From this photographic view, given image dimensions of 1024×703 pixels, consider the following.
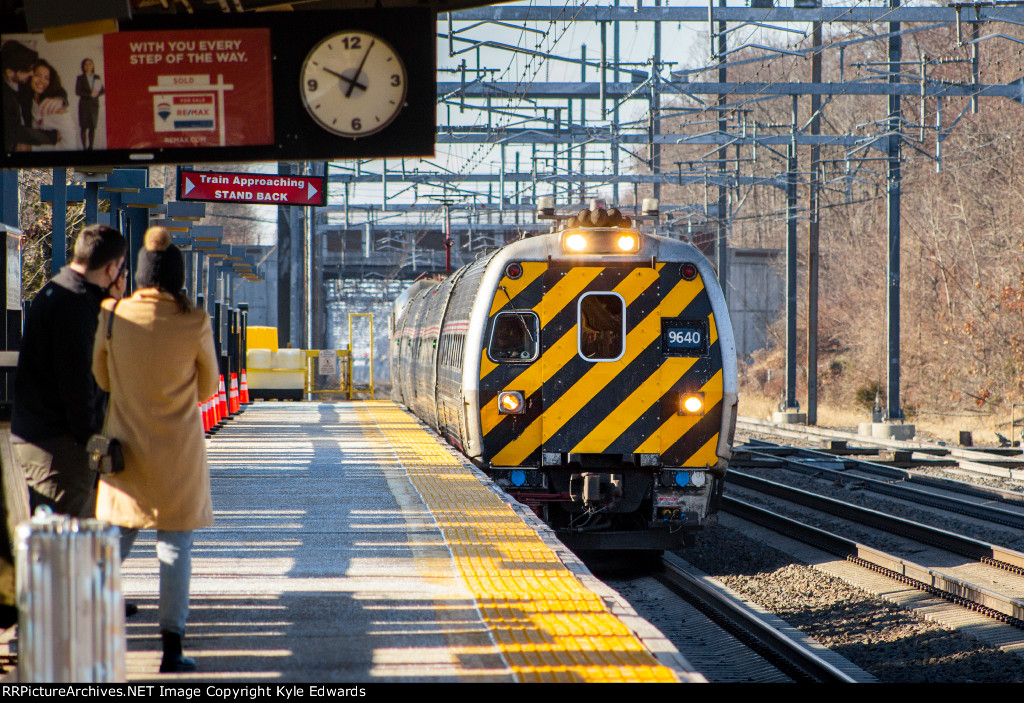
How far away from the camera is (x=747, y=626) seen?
8.76 m

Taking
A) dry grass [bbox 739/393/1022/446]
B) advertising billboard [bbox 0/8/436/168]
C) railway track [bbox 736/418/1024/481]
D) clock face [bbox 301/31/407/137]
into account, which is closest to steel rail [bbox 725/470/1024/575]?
railway track [bbox 736/418/1024/481]

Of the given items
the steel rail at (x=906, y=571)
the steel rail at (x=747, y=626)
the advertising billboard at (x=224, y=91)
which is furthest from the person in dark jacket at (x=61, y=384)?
the steel rail at (x=906, y=571)

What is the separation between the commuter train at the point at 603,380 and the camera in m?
9.95

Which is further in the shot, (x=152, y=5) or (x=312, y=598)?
(x=152, y=5)

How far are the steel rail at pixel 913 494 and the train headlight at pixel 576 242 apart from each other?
6087mm

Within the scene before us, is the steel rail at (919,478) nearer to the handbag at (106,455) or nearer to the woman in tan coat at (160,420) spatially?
the woman in tan coat at (160,420)

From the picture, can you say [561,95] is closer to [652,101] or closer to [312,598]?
[652,101]

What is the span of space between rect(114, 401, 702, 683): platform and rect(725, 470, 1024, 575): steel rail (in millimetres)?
4712

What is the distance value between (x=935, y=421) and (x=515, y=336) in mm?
22788

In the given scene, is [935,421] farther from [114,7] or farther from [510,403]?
[114,7]

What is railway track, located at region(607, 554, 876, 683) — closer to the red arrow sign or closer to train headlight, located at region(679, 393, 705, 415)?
train headlight, located at region(679, 393, 705, 415)

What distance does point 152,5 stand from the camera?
7.43m

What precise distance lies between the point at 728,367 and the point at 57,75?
6086mm
